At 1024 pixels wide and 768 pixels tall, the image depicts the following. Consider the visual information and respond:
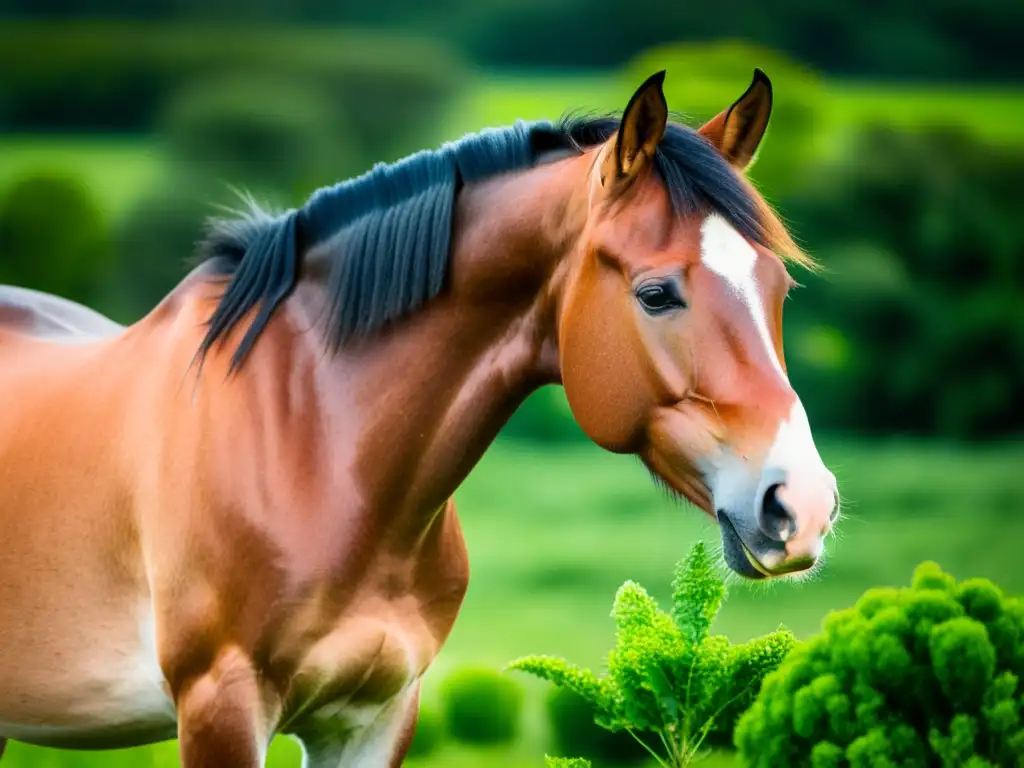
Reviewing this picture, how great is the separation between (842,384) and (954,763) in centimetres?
930

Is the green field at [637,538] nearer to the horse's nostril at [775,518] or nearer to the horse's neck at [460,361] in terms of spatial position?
the horse's neck at [460,361]

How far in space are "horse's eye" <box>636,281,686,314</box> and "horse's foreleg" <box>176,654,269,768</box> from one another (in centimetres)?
95

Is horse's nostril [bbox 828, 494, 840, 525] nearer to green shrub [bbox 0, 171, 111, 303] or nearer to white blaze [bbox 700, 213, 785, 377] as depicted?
white blaze [bbox 700, 213, 785, 377]

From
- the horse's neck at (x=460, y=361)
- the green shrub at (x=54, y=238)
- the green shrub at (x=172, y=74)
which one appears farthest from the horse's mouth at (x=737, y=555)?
the green shrub at (x=172, y=74)

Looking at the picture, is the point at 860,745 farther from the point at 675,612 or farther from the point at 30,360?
the point at 30,360

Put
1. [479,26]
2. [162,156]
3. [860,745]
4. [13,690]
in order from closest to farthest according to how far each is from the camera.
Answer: [860,745], [13,690], [162,156], [479,26]

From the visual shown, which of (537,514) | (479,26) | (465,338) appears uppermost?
(465,338)

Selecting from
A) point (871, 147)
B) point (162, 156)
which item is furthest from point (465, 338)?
point (162, 156)

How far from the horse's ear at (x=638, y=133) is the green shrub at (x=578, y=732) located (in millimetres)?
2318

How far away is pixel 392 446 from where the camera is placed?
2.40m

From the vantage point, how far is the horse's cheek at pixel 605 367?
2178 mm

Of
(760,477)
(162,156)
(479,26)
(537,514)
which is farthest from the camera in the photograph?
(479,26)

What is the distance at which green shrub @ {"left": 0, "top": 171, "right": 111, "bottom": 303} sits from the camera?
11406 mm

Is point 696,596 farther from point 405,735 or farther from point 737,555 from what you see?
point 737,555
